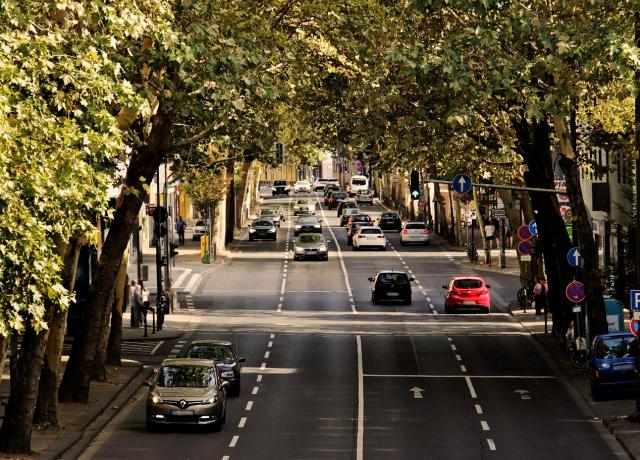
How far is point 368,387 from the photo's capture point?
129ft

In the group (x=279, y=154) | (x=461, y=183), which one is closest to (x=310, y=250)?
(x=279, y=154)

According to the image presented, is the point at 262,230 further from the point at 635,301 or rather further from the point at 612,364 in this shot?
the point at 635,301

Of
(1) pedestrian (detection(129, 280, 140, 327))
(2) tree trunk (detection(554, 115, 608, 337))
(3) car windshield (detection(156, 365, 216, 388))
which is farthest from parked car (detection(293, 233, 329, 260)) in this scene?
(3) car windshield (detection(156, 365, 216, 388))

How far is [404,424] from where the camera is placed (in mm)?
33375

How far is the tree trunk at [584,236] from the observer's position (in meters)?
39.2

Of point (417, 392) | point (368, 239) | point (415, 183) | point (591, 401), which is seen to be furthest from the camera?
point (368, 239)

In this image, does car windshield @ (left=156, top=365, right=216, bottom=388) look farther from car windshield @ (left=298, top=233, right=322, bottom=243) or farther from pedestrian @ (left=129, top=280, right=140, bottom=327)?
car windshield @ (left=298, top=233, right=322, bottom=243)

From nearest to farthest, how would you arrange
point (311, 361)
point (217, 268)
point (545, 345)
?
1. point (311, 361)
2. point (545, 345)
3. point (217, 268)

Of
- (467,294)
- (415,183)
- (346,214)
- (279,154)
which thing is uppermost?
(279,154)

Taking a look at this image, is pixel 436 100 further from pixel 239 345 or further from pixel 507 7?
pixel 239 345

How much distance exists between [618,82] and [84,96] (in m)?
16.9

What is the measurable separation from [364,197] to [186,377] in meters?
118

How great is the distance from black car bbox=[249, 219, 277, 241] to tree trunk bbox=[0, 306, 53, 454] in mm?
71030

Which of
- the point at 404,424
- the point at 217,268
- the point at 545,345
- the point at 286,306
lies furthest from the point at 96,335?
the point at 217,268
